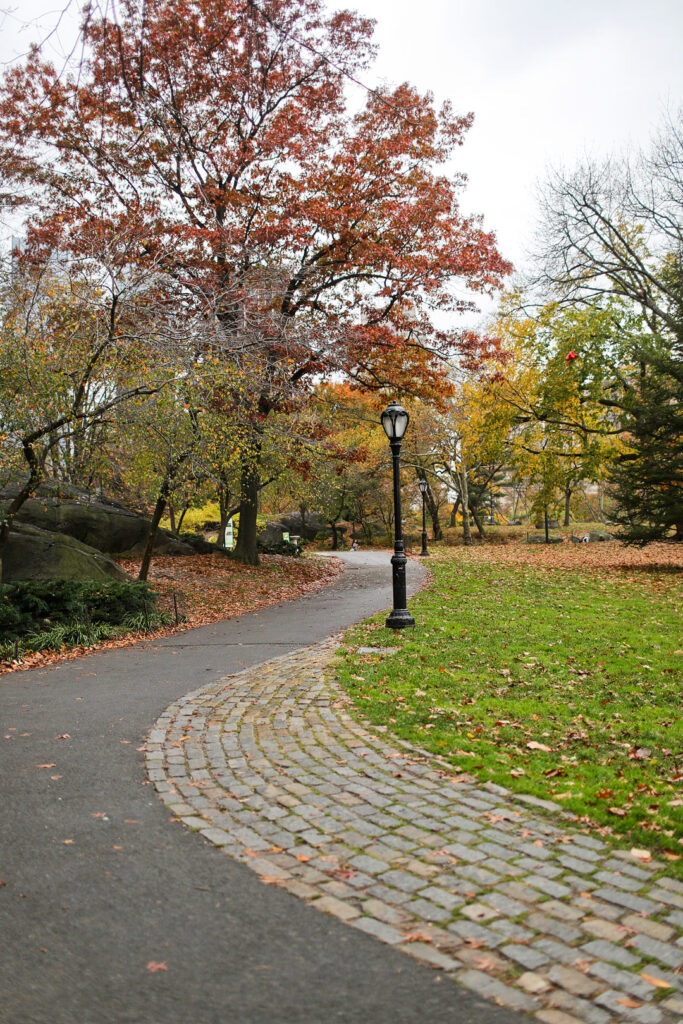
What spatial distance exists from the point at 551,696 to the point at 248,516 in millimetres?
14445

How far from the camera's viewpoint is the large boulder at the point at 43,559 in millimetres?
12297

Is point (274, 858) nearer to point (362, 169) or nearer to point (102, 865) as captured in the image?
point (102, 865)

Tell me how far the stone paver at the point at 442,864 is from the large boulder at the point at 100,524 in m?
11.9

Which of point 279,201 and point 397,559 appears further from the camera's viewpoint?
point 279,201

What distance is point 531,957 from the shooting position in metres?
2.81

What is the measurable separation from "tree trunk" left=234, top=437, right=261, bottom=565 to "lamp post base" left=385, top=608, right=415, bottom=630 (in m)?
8.54

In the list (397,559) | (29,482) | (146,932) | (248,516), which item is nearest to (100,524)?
(248,516)

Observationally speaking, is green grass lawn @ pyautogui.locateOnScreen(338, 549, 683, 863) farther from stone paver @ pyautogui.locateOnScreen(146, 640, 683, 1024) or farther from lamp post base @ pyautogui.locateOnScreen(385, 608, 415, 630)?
stone paver @ pyautogui.locateOnScreen(146, 640, 683, 1024)

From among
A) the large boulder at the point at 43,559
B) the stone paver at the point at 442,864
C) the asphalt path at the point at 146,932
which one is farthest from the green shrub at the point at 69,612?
the stone paver at the point at 442,864

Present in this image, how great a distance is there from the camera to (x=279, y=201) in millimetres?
15477

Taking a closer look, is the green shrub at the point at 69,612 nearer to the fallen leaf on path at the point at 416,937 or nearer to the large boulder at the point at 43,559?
the large boulder at the point at 43,559

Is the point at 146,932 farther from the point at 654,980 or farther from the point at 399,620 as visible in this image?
the point at 399,620

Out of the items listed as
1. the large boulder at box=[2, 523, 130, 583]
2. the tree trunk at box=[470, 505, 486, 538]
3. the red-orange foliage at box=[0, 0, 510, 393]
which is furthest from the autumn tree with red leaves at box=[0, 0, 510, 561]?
the tree trunk at box=[470, 505, 486, 538]

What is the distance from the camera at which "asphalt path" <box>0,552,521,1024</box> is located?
257cm
